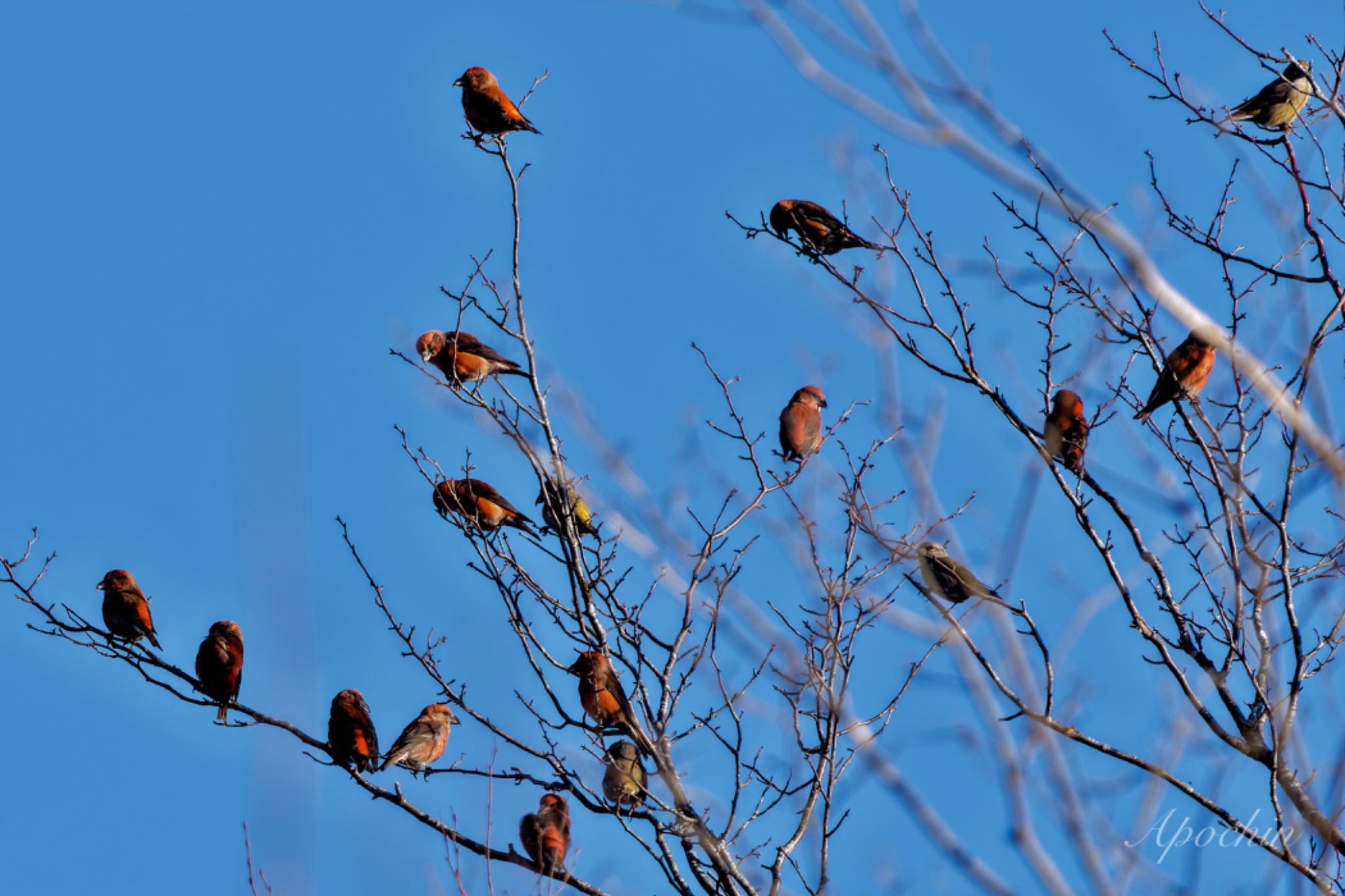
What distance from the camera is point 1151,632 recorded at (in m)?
5.32

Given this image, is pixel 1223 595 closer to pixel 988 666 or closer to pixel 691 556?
pixel 988 666

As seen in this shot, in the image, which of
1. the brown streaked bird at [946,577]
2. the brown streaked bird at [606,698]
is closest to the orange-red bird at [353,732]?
the brown streaked bird at [606,698]

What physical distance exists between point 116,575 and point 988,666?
5482 mm

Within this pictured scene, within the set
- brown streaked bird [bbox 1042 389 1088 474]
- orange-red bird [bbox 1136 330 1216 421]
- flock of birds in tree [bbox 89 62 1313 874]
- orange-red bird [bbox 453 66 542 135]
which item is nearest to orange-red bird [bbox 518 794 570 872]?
flock of birds in tree [bbox 89 62 1313 874]

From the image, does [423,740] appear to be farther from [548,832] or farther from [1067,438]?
[1067,438]

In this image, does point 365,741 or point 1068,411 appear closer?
point 365,741

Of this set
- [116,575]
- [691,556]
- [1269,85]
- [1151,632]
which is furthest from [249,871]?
[1269,85]

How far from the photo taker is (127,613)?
8094 mm

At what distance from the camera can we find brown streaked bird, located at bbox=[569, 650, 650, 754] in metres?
5.50

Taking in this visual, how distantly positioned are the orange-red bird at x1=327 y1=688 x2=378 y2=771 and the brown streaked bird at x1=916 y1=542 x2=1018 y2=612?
2.99m

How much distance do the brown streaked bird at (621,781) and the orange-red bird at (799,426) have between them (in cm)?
331

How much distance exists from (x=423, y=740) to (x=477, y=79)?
14.2 feet

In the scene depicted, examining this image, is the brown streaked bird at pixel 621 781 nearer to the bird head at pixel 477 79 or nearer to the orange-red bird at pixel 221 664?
the orange-red bird at pixel 221 664

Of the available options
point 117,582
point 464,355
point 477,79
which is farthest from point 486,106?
point 117,582
